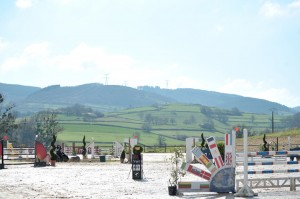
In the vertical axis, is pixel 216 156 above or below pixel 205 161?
above

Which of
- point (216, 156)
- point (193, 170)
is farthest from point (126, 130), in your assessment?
point (216, 156)

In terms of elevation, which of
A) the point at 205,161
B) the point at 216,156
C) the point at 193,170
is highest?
the point at 216,156

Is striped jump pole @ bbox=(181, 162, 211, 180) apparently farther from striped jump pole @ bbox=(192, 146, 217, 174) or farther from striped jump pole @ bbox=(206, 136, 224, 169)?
striped jump pole @ bbox=(206, 136, 224, 169)

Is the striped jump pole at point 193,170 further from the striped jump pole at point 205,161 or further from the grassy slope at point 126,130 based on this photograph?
the grassy slope at point 126,130

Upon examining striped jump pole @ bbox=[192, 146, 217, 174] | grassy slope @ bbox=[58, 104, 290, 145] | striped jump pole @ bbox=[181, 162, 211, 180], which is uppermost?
grassy slope @ bbox=[58, 104, 290, 145]

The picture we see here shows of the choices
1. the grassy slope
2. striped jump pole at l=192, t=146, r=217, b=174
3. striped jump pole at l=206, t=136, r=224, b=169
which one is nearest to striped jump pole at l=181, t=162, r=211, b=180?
striped jump pole at l=192, t=146, r=217, b=174

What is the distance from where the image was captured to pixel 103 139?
130m

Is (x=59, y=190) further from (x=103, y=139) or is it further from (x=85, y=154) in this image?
(x=103, y=139)

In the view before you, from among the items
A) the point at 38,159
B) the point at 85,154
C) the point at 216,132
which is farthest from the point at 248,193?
the point at 216,132

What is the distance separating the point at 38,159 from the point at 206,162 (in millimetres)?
17965

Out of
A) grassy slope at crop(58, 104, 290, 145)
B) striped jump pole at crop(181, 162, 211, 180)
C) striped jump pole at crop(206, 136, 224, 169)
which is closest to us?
striped jump pole at crop(206, 136, 224, 169)

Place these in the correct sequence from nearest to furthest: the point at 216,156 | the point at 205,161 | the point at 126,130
A: the point at 216,156 → the point at 205,161 → the point at 126,130

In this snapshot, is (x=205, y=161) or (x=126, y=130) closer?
(x=205, y=161)

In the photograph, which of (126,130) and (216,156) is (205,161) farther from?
(126,130)
